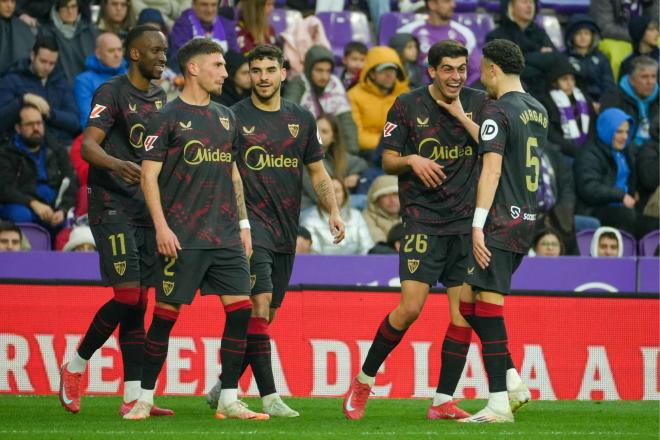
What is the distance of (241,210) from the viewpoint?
9.07m

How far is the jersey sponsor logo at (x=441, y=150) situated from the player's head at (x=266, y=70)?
1093mm

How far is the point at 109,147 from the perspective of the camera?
31.0ft

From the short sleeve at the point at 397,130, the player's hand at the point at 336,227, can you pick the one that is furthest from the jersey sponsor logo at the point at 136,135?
the short sleeve at the point at 397,130

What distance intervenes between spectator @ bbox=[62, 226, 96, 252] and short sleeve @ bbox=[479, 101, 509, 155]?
5233 mm

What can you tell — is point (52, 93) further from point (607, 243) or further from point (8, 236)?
point (607, 243)

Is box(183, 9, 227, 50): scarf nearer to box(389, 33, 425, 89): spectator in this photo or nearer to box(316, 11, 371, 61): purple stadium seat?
box(389, 33, 425, 89): spectator

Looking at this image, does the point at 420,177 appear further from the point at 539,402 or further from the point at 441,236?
the point at 539,402

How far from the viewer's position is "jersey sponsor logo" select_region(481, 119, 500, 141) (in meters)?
8.56

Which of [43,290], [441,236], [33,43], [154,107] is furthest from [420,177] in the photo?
[33,43]

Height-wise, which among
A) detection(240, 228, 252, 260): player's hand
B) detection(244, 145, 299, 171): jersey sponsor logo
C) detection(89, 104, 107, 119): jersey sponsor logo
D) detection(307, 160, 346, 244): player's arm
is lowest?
detection(240, 228, 252, 260): player's hand

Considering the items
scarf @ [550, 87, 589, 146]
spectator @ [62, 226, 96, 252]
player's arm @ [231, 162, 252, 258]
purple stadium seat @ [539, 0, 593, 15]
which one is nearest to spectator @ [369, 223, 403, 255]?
spectator @ [62, 226, 96, 252]

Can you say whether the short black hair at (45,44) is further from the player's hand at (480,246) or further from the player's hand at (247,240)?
the player's hand at (480,246)

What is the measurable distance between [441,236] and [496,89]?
1059 millimetres

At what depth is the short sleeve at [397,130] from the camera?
9352 millimetres
